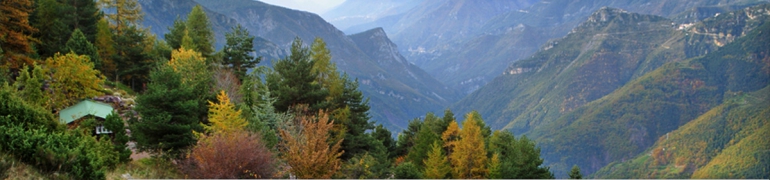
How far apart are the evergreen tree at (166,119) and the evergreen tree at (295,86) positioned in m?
10.2

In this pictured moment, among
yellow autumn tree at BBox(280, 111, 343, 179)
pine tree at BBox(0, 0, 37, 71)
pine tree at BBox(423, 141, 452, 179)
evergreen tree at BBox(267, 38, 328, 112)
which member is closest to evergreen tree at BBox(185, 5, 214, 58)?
pine tree at BBox(0, 0, 37, 71)

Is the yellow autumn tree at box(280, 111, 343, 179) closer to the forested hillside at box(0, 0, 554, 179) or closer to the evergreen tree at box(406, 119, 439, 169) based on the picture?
the forested hillside at box(0, 0, 554, 179)

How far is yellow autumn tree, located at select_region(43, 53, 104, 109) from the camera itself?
105 feet

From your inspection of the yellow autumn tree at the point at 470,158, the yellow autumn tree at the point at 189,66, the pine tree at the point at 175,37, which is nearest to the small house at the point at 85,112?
the yellow autumn tree at the point at 189,66

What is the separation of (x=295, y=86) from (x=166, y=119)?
1383cm

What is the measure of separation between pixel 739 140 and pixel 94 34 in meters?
215

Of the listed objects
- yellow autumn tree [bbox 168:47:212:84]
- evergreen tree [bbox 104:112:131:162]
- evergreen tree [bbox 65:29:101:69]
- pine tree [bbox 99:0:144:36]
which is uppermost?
pine tree [bbox 99:0:144:36]

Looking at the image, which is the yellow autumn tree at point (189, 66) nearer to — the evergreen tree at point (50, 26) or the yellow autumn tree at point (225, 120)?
the evergreen tree at point (50, 26)

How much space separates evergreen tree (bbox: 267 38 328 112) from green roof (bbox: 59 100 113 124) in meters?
11.5

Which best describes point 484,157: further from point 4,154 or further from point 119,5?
point 119,5

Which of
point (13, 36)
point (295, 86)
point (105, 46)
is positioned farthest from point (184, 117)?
point (105, 46)

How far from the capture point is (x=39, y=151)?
12289 millimetres

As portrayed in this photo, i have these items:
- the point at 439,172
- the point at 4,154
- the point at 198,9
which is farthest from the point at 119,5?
the point at 4,154

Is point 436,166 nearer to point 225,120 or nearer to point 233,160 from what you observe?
point 225,120
